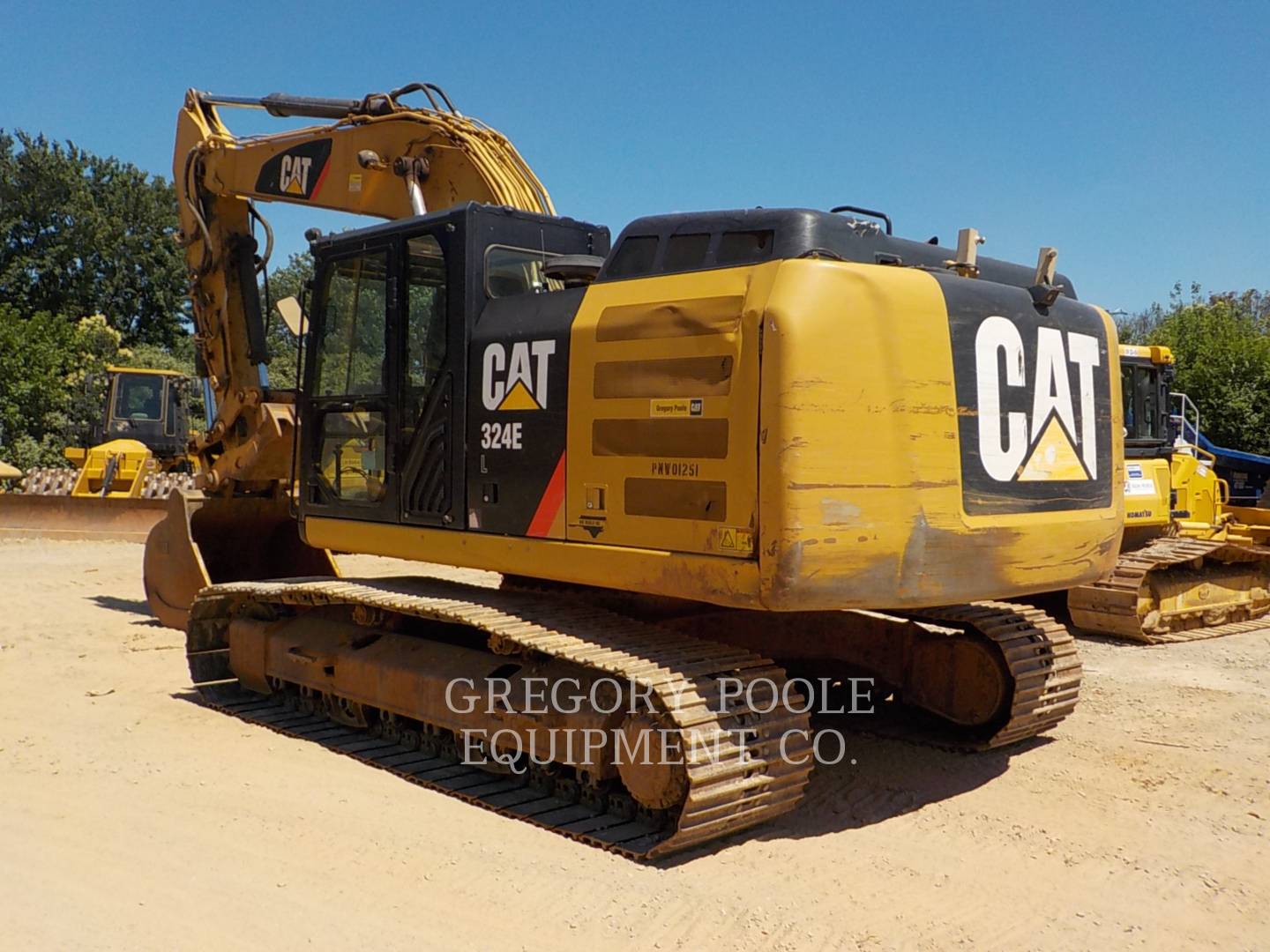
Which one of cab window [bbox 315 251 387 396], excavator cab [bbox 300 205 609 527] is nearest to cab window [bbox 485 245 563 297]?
excavator cab [bbox 300 205 609 527]

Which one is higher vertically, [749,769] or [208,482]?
[208,482]

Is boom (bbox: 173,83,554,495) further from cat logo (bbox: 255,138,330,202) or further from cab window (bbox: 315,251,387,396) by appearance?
cab window (bbox: 315,251,387,396)

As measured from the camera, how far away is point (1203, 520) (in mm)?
13102

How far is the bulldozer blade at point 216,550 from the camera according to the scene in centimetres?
878

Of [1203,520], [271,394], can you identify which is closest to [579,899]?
[271,394]

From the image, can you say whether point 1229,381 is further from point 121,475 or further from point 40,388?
point 40,388

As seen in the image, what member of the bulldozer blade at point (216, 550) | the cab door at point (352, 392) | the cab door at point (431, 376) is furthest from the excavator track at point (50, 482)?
the cab door at point (431, 376)

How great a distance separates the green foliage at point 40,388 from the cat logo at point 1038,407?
26377mm

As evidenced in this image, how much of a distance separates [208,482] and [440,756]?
4171 millimetres

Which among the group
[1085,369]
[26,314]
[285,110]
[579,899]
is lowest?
[579,899]

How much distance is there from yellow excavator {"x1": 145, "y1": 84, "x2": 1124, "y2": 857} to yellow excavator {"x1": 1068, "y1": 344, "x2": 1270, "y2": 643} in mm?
4211

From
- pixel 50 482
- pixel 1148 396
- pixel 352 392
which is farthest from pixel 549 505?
pixel 50 482

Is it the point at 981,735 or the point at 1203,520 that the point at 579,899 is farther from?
the point at 1203,520

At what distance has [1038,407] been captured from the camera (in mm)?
4969
